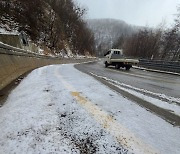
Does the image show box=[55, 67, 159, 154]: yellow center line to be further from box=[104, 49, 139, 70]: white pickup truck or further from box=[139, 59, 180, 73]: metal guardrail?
box=[139, 59, 180, 73]: metal guardrail

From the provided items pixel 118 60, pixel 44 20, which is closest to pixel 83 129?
pixel 118 60

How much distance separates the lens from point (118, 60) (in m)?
24.7

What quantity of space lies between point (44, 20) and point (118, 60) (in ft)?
79.9

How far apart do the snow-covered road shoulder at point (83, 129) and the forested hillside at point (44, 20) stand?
1147 inches

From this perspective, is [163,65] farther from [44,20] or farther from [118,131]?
[44,20]

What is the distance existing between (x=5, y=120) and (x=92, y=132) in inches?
46.4

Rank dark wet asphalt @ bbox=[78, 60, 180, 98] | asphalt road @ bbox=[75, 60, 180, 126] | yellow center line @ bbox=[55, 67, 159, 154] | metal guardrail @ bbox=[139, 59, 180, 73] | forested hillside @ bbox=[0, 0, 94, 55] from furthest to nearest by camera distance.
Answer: forested hillside @ bbox=[0, 0, 94, 55] < metal guardrail @ bbox=[139, 59, 180, 73] < dark wet asphalt @ bbox=[78, 60, 180, 98] < asphalt road @ bbox=[75, 60, 180, 126] < yellow center line @ bbox=[55, 67, 159, 154]

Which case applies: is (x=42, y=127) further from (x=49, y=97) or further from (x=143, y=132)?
(x=49, y=97)

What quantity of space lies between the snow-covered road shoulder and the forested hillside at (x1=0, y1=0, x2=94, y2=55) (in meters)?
29.1

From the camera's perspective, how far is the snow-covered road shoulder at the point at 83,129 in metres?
2.22

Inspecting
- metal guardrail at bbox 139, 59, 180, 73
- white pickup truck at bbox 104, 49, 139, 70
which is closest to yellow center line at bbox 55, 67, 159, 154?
white pickup truck at bbox 104, 49, 139, 70

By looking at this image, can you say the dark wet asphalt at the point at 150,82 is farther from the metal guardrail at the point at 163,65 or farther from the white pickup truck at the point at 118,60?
the metal guardrail at the point at 163,65

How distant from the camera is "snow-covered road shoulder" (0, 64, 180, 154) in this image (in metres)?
2.22

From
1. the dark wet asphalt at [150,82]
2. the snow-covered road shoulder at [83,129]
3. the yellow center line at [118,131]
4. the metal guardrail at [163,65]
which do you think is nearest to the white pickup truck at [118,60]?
the metal guardrail at [163,65]
